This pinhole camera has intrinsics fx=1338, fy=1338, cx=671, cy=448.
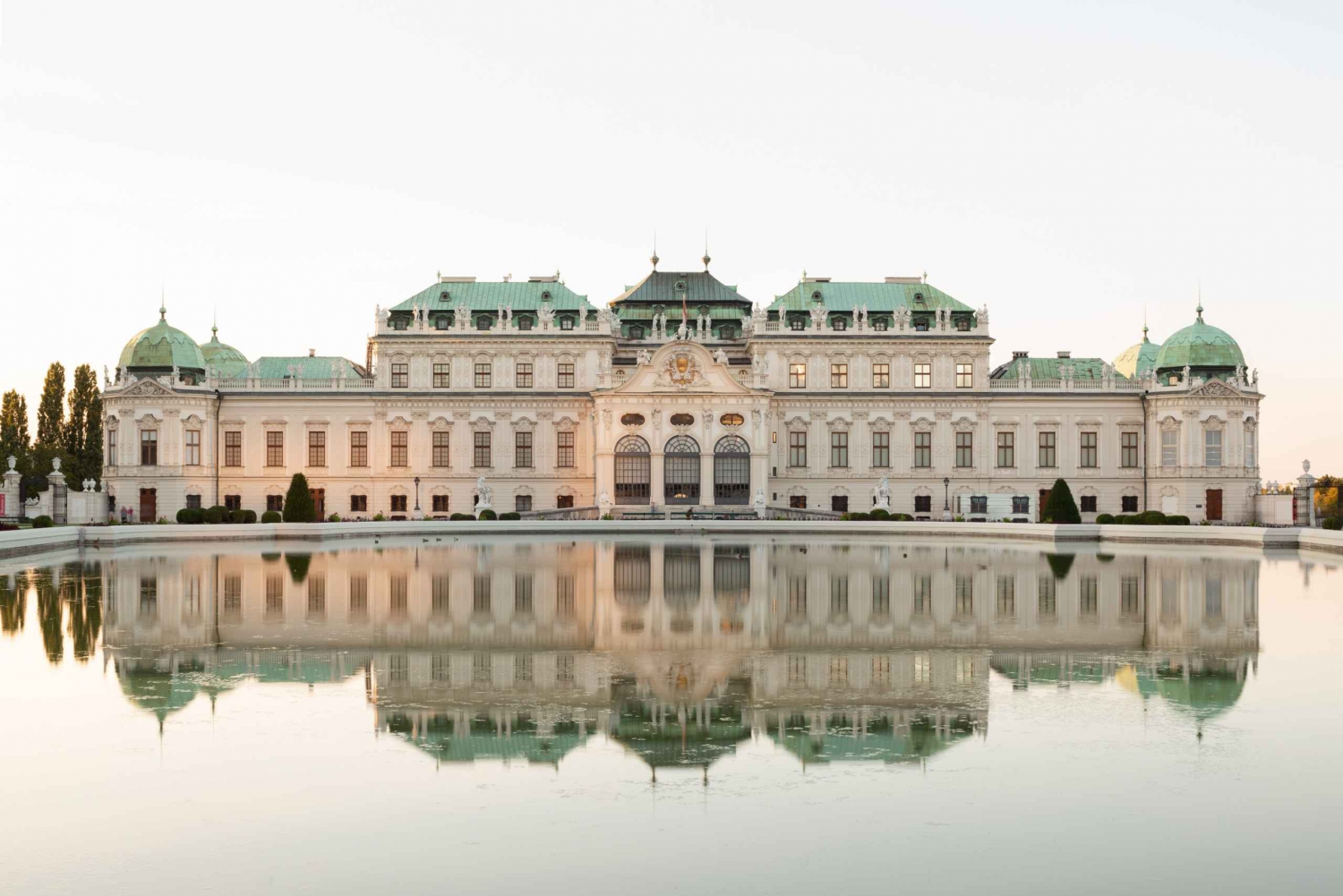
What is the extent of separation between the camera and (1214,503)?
8194cm

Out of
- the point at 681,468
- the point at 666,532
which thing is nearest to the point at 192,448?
the point at 681,468

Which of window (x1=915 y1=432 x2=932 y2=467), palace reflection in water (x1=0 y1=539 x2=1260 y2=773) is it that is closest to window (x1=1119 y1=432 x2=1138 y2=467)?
window (x1=915 y1=432 x2=932 y2=467)

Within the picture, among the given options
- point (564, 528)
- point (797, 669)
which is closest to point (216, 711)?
point (797, 669)

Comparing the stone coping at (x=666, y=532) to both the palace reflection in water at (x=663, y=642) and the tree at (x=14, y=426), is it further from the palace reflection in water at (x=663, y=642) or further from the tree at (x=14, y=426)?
the tree at (x=14, y=426)

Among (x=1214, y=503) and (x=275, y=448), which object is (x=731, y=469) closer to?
(x=275, y=448)

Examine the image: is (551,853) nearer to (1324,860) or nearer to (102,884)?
(102,884)

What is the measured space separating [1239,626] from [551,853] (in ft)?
59.7

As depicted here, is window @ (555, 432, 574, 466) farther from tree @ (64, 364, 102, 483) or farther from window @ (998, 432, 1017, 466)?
tree @ (64, 364, 102, 483)

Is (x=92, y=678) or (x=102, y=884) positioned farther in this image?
(x=92, y=678)

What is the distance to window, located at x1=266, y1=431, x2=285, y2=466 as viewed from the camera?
83.8m

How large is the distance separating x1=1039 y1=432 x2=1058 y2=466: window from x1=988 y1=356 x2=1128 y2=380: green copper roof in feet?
14.4

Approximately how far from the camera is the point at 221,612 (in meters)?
26.5

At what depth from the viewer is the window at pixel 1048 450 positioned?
84375 mm

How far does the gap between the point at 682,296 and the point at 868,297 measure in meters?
12.2
